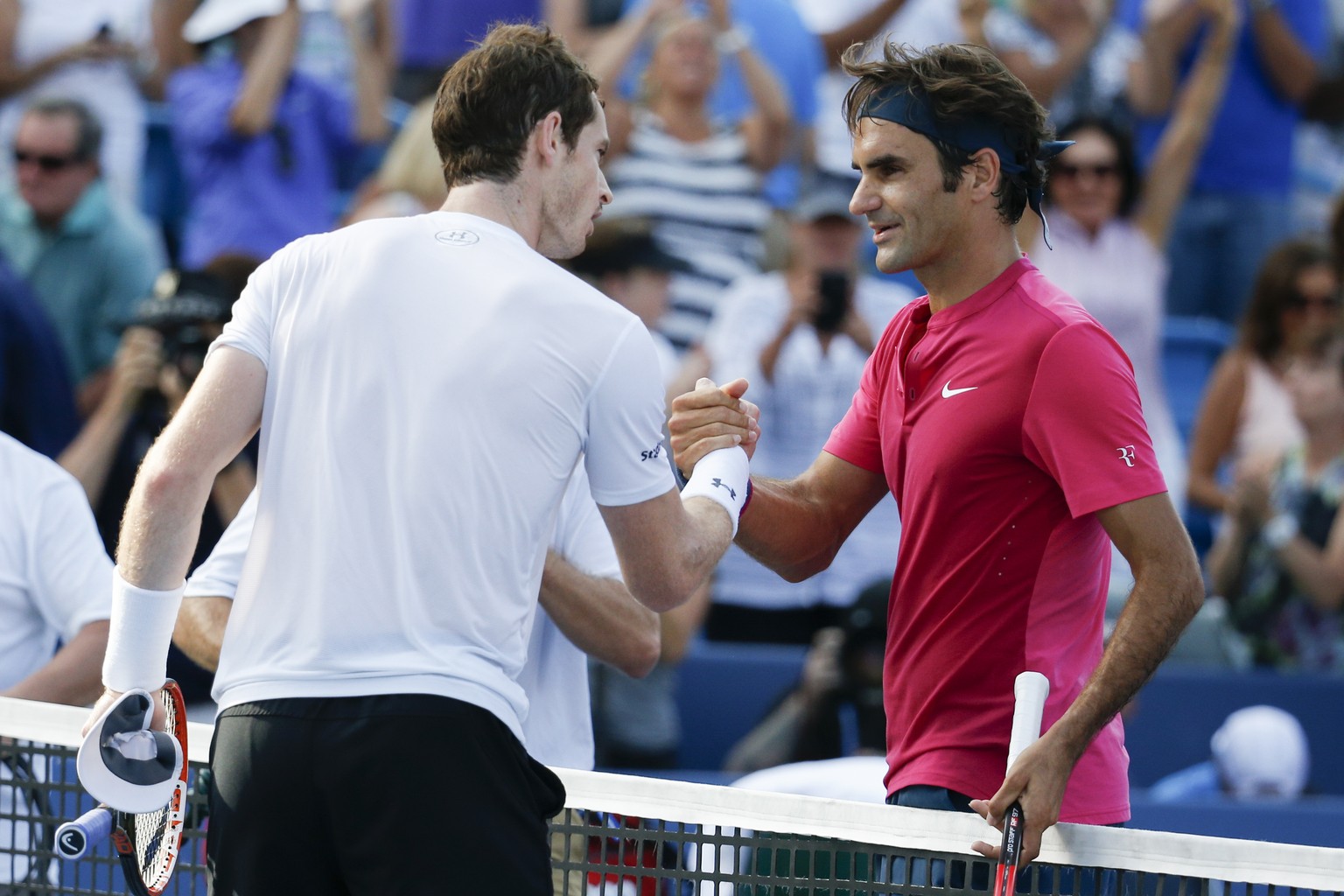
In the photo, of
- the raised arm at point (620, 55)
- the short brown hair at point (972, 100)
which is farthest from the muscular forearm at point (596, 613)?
the raised arm at point (620, 55)

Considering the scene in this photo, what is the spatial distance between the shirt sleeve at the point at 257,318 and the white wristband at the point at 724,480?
73 centimetres

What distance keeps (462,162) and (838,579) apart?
396 centimetres

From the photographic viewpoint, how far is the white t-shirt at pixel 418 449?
7.88 ft

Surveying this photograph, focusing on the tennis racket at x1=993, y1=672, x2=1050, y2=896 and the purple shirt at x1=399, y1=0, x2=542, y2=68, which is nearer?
the tennis racket at x1=993, y1=672, x2=1050, y2=896

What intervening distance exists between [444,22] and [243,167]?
1191 millimetres

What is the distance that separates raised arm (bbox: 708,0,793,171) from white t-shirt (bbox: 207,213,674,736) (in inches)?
194

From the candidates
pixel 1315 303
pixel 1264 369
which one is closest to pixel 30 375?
pixel 1264 369

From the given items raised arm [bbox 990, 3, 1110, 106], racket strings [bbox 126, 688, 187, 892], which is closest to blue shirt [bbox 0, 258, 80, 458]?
racket strings [bbox 126, 688, 187, 892]

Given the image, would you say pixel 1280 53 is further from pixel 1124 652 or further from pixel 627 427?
pixel 627 427

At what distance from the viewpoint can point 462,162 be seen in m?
2.70

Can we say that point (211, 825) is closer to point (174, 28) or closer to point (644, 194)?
point (644, 194)

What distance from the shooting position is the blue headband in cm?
304

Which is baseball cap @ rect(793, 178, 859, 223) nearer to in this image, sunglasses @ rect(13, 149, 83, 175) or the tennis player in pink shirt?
sunglasses @ rect(13, 149, 83, 175)

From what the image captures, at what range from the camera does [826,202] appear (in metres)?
6.64
